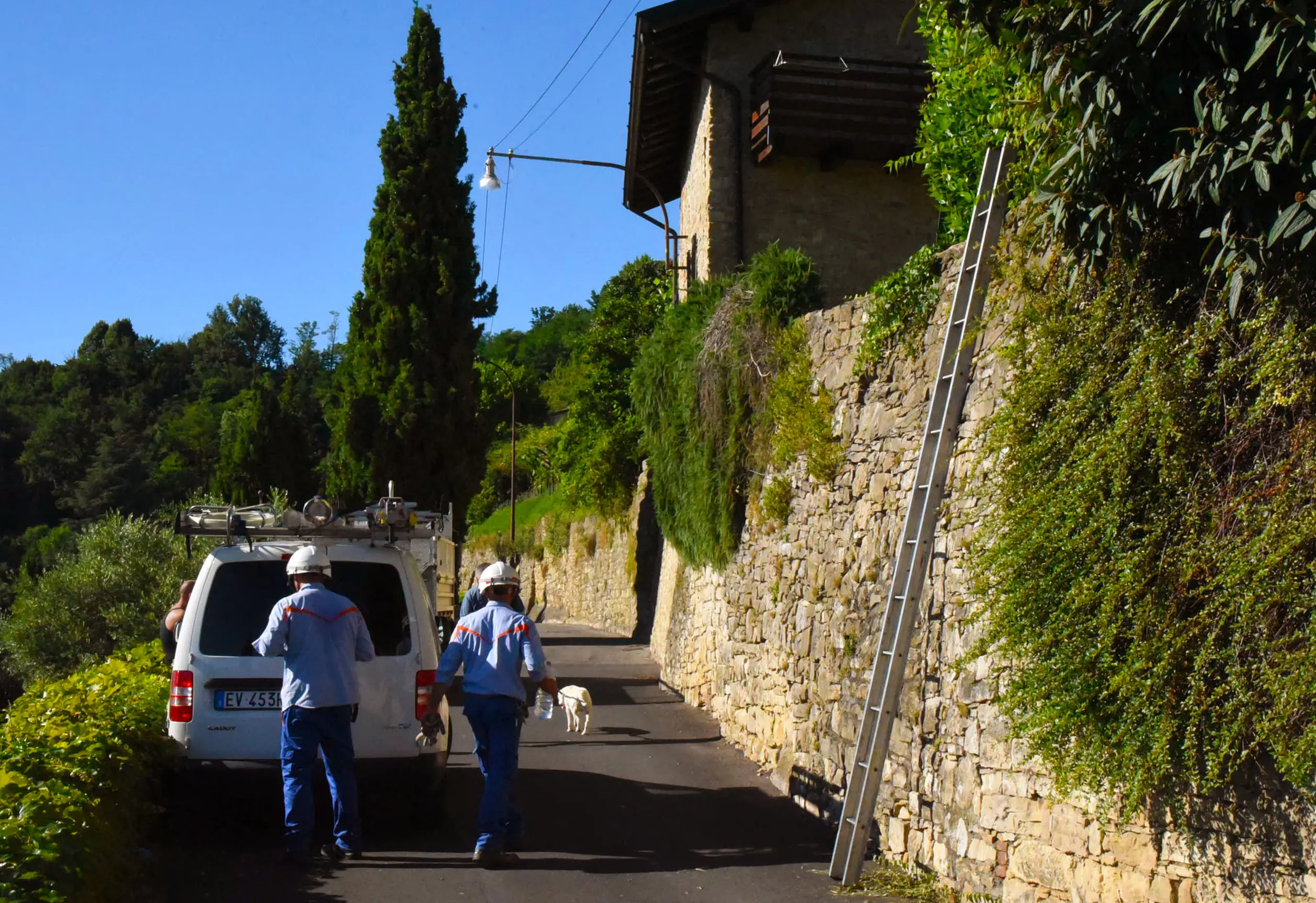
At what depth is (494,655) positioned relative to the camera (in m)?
7.50

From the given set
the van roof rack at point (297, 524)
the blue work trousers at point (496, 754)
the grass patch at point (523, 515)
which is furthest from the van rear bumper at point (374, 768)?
the grass patch at point (523, 515)

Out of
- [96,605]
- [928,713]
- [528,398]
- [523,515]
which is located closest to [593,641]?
[96,605]

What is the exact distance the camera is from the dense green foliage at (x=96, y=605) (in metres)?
15.3

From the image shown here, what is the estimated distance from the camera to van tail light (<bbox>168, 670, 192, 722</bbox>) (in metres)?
7.70

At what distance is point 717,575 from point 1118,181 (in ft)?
29.5

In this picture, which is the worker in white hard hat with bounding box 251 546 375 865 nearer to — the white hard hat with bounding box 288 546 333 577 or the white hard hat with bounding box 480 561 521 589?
the white hard hat with bounding box 288 546 333 577

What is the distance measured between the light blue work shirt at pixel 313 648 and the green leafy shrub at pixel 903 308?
13.7ft

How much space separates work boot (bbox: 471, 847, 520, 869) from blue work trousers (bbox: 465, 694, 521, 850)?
1.6 inches

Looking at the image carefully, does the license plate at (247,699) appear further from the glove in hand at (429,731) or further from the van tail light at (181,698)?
the glove in hand at (429,731)

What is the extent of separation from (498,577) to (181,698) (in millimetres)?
2134

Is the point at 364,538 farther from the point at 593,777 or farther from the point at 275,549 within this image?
the point at 593,777

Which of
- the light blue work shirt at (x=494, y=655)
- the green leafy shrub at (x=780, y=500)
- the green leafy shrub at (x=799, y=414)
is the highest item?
the green leafy shrub at (x=799, y=414)

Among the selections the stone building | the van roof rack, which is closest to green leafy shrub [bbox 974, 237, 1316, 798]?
the van roof rack

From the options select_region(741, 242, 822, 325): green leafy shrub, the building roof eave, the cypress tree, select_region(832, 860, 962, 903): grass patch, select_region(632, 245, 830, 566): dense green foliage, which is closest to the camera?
select_region(832, 860, 962, 903): grass patch
